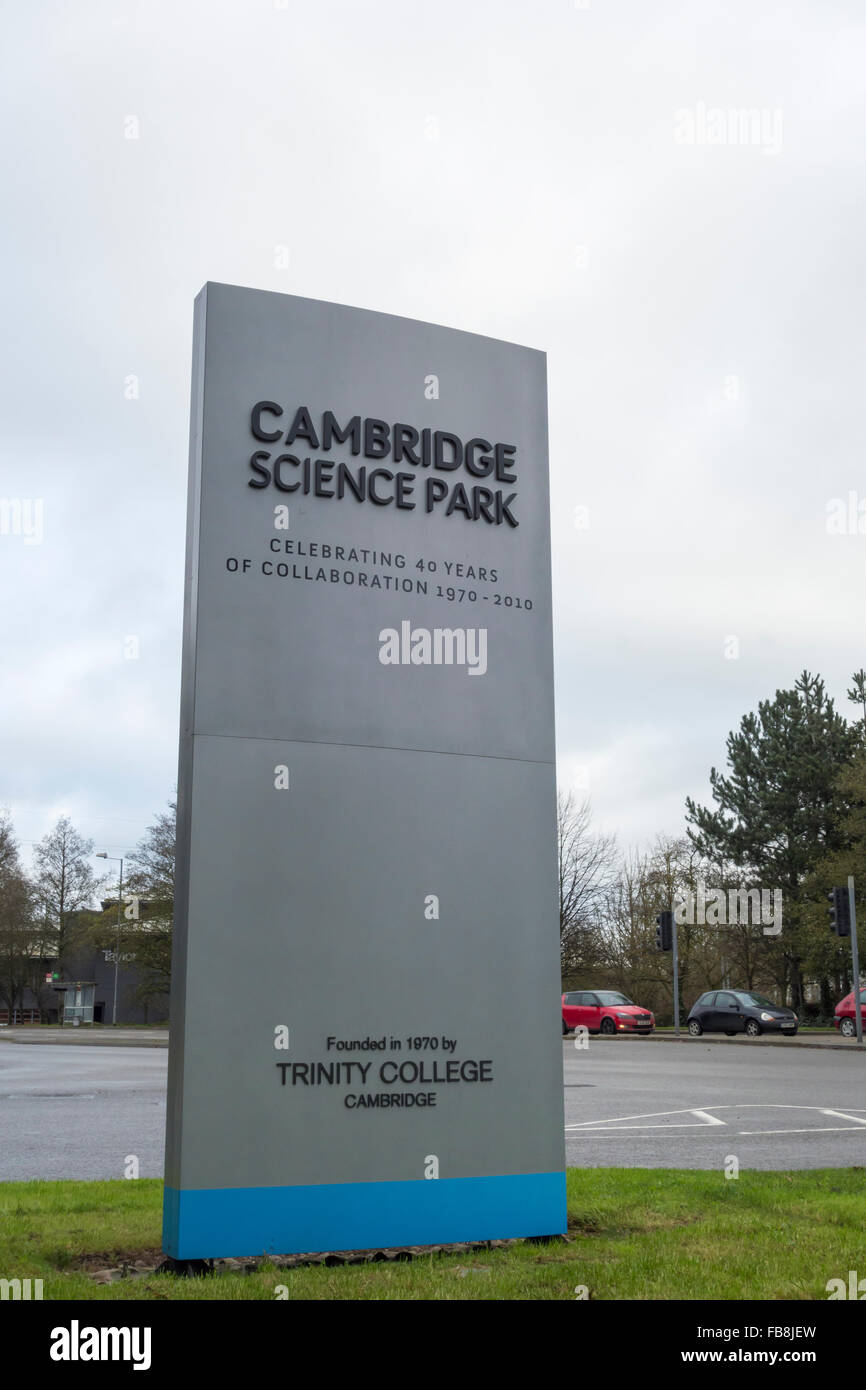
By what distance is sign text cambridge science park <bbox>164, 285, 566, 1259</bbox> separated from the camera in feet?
21.4

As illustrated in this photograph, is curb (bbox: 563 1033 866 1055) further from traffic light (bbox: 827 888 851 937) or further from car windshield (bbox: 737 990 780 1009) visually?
traffic light (bbox: 827 888 851 937)

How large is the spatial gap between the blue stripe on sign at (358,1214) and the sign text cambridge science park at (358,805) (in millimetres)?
14

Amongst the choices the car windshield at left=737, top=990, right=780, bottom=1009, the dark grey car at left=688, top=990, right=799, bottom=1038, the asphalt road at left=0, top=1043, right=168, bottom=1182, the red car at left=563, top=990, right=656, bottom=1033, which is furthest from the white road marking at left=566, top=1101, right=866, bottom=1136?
the red car at left=563, top=990, right=656, bottom=1033

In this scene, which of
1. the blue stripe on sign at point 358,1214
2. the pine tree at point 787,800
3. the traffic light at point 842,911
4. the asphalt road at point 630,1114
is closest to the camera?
the blue stripe on sign at point 358,1214

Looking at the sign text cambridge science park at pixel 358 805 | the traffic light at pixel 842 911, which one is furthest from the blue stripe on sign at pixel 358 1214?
Result: the traffic light at pixel 842 911

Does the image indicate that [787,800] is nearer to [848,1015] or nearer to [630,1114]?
[848,1015]

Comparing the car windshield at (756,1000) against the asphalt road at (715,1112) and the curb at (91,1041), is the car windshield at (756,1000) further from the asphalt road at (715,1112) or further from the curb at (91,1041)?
the curb at (91,1041)

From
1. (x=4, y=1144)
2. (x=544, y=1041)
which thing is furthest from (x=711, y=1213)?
(x=4, y=1144)

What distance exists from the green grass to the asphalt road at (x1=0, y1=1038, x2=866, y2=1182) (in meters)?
1.90

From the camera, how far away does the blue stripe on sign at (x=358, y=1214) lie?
6.27 metres

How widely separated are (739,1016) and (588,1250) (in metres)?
31.3

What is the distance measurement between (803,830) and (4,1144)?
44.2m

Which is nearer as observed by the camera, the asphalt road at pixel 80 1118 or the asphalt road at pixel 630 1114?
the asphalt road at pixel 80 1118
